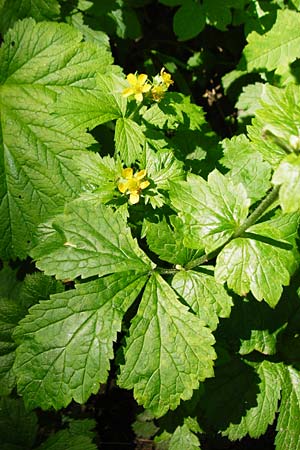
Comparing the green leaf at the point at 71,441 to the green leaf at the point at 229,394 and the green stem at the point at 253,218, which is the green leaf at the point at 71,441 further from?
the green stem at the point at 253,218

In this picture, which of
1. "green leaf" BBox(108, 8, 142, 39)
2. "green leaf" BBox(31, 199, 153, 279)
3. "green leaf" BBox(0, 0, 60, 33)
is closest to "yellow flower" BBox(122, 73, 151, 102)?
"green leaf" BBox(31, 199, 153, 279)

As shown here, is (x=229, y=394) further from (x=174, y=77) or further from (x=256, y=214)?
(x=174, y=77)

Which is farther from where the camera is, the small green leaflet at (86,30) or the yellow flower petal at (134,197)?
the small green leaflet at (86,30)

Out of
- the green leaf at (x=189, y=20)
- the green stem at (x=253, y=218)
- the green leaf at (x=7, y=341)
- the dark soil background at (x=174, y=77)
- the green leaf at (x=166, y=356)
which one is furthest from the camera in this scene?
the dark soil background at (x=174, y=77)

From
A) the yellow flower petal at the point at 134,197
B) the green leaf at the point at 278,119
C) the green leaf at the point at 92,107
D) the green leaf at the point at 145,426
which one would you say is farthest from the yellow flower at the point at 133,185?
the green leaf at the point at 145,426

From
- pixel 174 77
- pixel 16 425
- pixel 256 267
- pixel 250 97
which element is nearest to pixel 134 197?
pixel 256 267

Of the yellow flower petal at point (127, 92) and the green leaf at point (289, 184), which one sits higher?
the green leaf at point (289, 184)

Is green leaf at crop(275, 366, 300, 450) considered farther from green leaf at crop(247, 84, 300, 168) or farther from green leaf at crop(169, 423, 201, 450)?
green leaf at crop(247, 84, 300, 168)

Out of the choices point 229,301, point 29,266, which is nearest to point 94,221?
point 229,301
